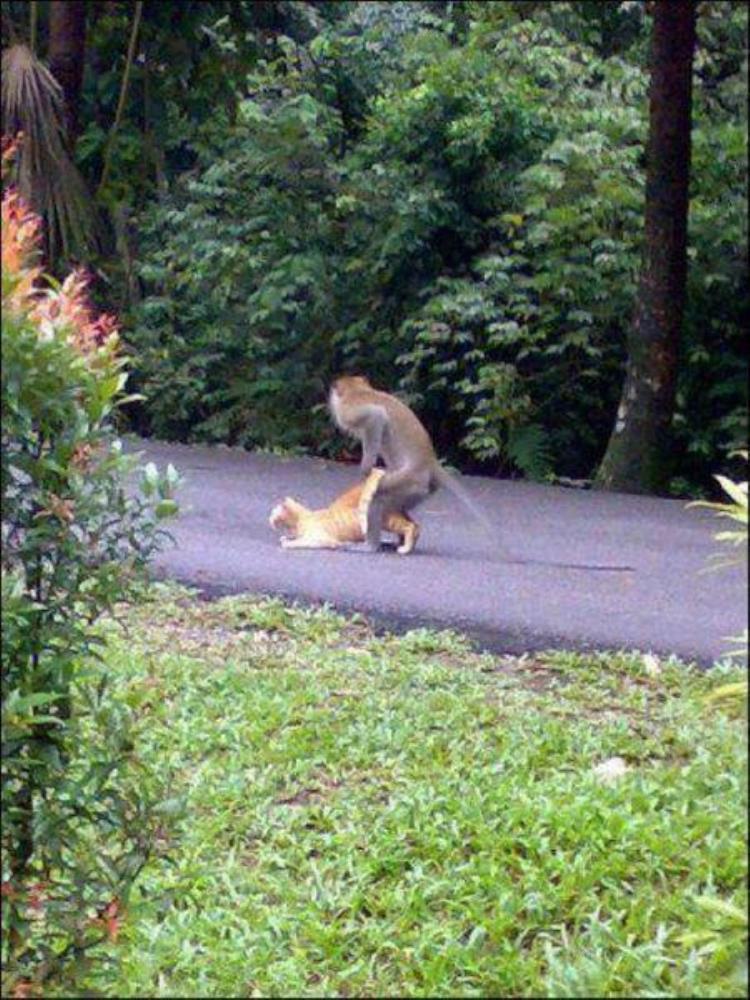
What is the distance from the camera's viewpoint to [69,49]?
9992mm

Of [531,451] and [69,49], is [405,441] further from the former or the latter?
[69,49]

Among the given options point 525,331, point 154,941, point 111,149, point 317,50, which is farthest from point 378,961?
point 317,50

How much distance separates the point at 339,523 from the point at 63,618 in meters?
5.45

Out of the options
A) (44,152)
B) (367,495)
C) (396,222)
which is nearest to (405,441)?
(367,495)

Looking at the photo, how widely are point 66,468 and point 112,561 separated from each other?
23 centimetres

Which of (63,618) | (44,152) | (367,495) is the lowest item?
(367,495)

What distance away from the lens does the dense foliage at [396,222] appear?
799 cm

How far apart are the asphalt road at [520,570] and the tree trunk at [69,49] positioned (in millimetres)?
2617

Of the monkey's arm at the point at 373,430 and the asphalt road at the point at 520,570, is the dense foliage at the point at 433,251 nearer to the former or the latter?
the asphalt road at the point at 520,570

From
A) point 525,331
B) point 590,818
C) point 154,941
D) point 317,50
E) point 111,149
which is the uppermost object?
point 317,50

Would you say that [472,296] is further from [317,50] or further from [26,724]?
[26,724]

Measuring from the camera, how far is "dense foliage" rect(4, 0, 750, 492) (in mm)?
7992

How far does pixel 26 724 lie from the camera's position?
9.13 ft

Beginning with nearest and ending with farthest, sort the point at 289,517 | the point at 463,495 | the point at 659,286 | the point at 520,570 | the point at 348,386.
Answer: the point at 659,286, the point at 520,570, the point at 348,386, the point at 289,517, the point at 463,495
